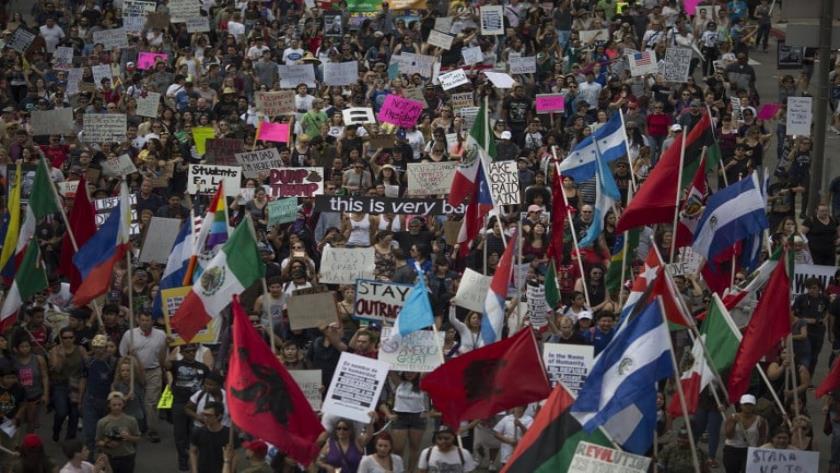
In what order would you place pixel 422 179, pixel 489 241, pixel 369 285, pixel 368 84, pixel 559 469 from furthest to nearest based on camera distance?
pixel 368 84, pixel 422 179, pixel 489 241, pixel 369 285, pixel 559 469

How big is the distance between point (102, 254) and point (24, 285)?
85cm

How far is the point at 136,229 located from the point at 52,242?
1.10 metres

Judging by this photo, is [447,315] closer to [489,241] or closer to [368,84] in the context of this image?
[489,241]


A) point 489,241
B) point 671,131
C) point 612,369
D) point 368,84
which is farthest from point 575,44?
point 612,369

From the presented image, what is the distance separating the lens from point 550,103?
3036 centimetres

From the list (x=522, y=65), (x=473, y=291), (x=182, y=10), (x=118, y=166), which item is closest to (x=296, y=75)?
(x=522, y=65)

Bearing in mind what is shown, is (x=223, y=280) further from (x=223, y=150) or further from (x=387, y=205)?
(x=223, y=150)

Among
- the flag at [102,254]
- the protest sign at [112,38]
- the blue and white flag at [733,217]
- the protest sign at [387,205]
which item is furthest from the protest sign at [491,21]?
the flag at [102,254]

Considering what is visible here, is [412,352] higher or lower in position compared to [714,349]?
lower

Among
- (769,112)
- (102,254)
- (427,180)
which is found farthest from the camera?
(769,112)

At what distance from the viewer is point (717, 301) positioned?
699 inches

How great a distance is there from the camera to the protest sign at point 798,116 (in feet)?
90.4

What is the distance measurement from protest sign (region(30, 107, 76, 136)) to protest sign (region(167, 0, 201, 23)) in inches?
278

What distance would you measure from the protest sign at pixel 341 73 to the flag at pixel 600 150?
366 inches
